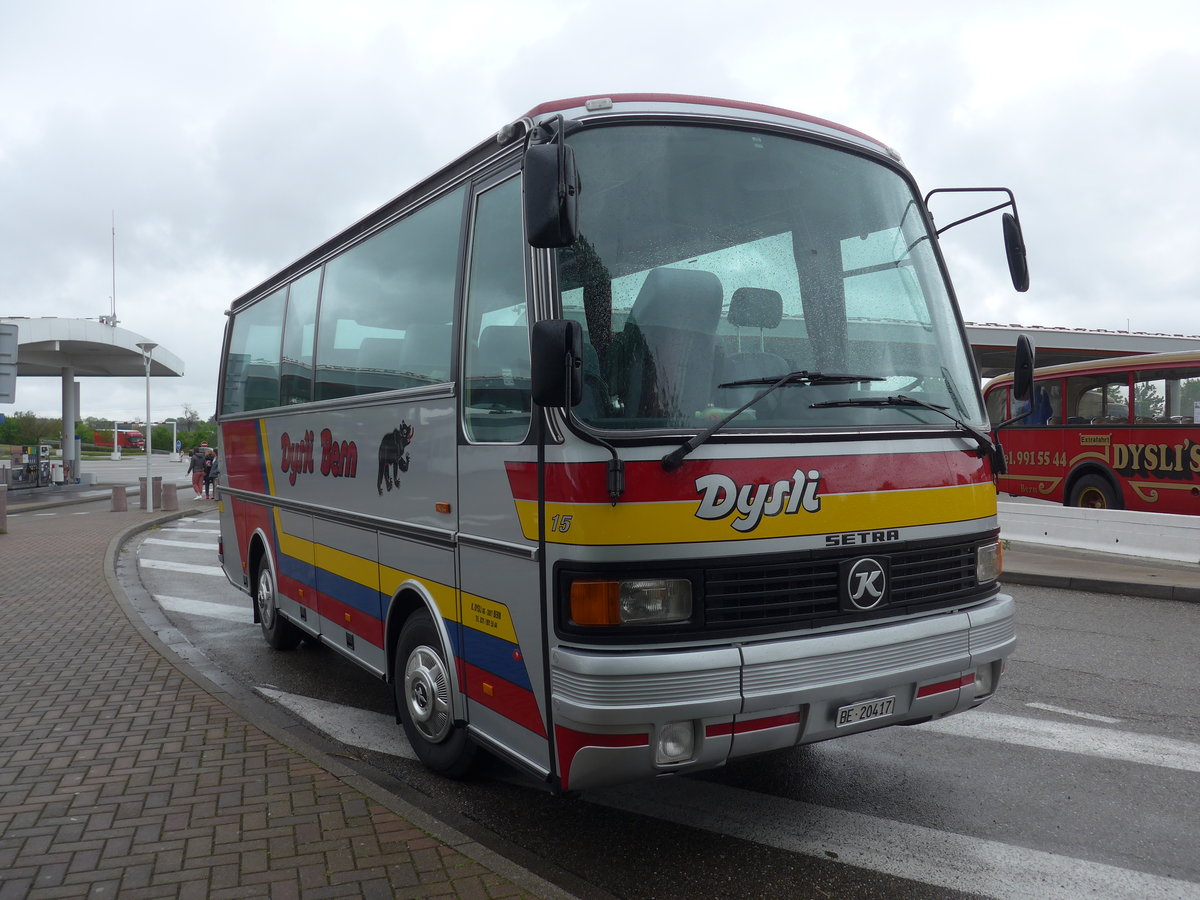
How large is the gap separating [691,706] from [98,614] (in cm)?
800

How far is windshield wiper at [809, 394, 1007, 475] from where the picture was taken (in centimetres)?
404

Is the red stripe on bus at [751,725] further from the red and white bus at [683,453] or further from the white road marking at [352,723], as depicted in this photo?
the white road marking at [352,723]

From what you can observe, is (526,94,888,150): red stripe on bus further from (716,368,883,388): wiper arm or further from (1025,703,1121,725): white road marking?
(1025,703,1121,725): white road marking

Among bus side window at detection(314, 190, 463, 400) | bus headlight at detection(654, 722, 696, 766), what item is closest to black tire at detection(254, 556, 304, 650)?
bus side window at detection(314, 190, 463, 400)

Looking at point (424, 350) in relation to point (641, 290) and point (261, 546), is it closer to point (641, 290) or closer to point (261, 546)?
point (641, 290)

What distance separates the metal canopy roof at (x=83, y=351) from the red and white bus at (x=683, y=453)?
32078 millimetres

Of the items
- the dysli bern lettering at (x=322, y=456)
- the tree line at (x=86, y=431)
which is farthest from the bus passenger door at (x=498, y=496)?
the tree line at (x=86, y=431)

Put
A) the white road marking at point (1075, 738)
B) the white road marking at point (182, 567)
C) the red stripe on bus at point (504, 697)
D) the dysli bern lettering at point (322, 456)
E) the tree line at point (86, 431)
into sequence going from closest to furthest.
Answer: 1. the red stripe on bus at point (504, 697)
2. the white road marking at point (1075, 738)
3. the dysli bern lettering at point (322, 456)
4. the white road marking at point (182, 567)
5. the tree line at point (86, 431)

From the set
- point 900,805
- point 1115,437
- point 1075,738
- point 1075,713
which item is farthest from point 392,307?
point 1115,437

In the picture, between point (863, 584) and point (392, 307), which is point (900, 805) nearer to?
point (863, 584)

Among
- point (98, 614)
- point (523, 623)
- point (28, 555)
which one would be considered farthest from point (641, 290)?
point (28, 555)

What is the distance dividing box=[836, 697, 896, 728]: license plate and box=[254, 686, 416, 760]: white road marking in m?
2.60

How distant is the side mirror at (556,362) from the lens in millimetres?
3496

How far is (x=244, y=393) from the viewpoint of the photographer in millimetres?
9008
